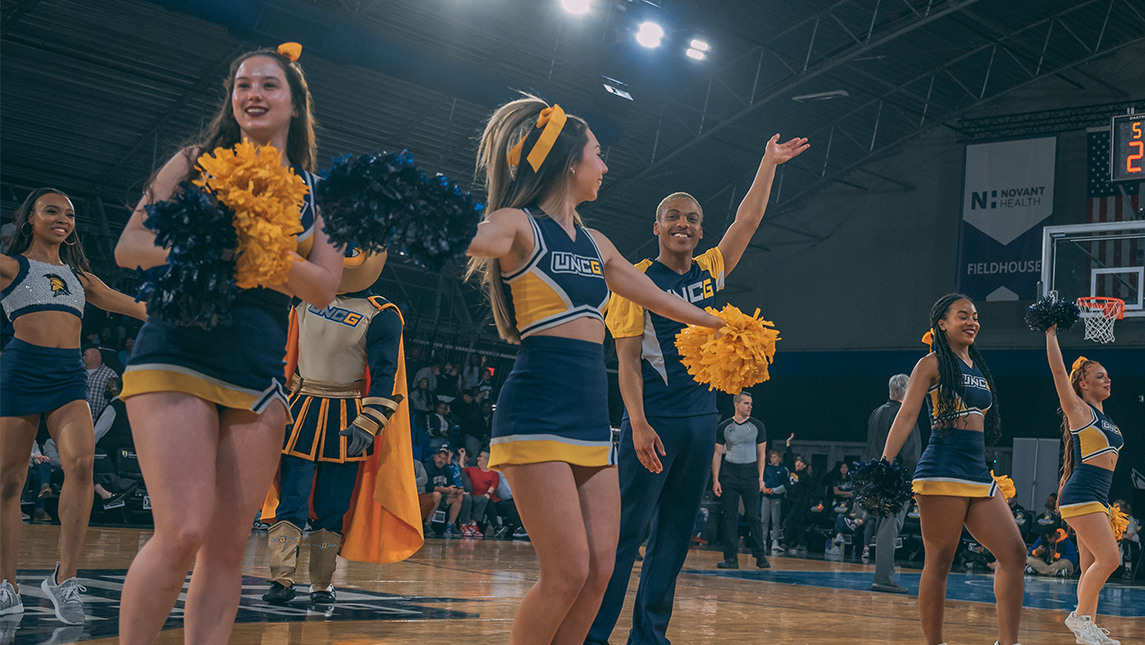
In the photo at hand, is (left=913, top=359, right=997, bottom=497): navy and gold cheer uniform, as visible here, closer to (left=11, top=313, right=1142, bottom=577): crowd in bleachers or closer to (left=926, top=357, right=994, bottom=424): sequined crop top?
(left=926, top=357, right=994, bottom=424): sequined crop top

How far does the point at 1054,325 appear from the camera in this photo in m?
6.02

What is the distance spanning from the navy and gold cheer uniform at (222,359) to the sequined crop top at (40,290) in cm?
279

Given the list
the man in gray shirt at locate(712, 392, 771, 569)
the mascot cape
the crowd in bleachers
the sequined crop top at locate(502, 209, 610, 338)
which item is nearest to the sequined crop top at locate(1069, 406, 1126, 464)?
the mascot cape

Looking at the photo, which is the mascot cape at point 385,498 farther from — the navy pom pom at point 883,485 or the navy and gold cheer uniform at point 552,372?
the navy and gold cheer uniform at point 552,372

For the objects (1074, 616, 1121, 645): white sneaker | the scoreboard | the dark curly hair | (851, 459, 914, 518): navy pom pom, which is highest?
the scoreboard

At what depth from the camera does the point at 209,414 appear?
2445 millimetres

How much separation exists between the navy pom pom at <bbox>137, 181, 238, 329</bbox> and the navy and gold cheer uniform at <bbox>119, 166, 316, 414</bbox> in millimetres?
125

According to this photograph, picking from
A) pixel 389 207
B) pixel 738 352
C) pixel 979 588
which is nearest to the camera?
pixel 389 207

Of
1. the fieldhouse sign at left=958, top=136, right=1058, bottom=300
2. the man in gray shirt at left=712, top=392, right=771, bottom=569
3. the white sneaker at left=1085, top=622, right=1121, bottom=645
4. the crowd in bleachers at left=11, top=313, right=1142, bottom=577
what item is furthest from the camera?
the fieldhouse sign at left=958, top=136, right=1058, bottom=300

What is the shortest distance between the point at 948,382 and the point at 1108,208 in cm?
1613

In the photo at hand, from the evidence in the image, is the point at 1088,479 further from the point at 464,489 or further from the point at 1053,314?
the point at 464,489

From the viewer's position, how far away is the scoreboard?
13.6m

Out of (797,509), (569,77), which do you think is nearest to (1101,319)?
(797,509)

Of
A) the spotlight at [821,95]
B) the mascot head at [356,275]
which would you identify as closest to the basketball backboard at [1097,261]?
the spotlight at [821,95]
